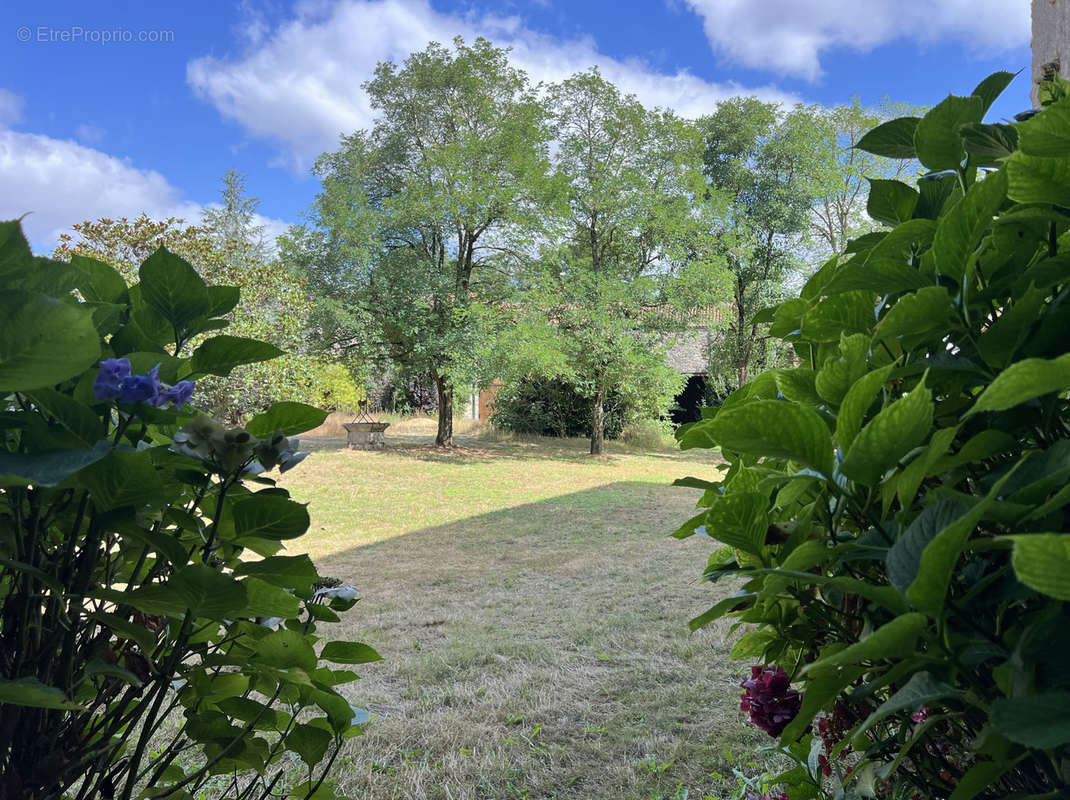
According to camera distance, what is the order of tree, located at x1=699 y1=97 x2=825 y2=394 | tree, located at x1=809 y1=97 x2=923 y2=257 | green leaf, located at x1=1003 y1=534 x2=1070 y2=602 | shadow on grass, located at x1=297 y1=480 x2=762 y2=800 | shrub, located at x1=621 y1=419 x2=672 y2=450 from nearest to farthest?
green leaf, located at x1=1003 y1=534 x2=1070 y2=602 → shadow on grass, located at x1=297 y1=480 x2=762 y2=800 → shrub, located at x1=621 y1=419 x2=672 y2=450 → tree, located at x1=699 y1=97 x2=825 y2=394 → tree, located at x1=809 y1=97 x2=923 y2=257

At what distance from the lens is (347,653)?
738mm

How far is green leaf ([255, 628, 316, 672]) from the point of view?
2.03 feet

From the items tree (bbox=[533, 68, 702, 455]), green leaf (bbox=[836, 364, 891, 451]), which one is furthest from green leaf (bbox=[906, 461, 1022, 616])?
tree (bbox=[533, 68, 702, 455])

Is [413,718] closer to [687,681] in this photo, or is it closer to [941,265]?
[687,681]

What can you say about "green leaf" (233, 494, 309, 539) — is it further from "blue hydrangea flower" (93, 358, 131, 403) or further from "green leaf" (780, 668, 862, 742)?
"green leaf" (780, 668, 862, 742)

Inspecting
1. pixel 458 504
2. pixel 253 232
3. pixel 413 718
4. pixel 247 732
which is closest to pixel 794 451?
pixel 247 732

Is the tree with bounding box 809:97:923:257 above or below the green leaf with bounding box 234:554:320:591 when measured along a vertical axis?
above

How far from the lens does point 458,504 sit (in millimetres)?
6840

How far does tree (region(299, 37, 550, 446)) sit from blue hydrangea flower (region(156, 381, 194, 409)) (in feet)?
30.9

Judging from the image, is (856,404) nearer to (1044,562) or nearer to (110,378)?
(1044,562)

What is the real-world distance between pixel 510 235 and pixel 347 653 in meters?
11.2

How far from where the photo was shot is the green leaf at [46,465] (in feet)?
1.22

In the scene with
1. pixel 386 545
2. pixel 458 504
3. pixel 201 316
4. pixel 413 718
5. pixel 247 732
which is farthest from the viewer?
pixel 458 504

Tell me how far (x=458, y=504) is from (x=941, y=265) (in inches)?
263
